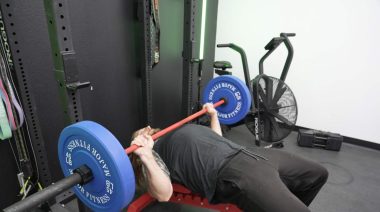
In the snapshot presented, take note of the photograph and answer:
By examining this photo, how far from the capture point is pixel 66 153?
1.11 m

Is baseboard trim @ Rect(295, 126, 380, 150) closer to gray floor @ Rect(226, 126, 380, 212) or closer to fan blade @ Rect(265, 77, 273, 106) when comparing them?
gray floor @ Rect(226, 126, 380, 212)

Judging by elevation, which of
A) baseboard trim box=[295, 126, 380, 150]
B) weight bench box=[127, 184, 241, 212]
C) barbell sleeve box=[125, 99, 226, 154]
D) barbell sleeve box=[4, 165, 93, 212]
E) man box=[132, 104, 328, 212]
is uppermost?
barbell sleeve box=[4, 165, 93, 212]

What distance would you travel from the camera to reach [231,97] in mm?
2148

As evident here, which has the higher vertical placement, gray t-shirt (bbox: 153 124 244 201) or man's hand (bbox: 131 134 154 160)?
man's hand (bbox: 131 134 154 160)

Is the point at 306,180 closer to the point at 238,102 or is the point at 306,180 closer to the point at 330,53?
the point at 238,102

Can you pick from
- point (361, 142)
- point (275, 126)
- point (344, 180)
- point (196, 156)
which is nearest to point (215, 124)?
point (196, 156)

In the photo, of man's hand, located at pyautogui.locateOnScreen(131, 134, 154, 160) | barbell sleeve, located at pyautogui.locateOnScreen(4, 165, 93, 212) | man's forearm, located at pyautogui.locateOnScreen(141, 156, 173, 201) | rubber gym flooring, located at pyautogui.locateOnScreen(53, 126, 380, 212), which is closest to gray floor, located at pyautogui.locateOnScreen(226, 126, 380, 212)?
rubber gym flooring, located at pyautogui.locateOnScreen(53, 126, 380, 212)

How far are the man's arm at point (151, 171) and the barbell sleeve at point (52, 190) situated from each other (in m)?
0.27

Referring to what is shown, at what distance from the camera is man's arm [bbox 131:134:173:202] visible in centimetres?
121

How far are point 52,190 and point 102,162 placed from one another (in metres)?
0.20

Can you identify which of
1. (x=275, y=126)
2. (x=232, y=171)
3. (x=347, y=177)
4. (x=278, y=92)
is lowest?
(x=347, y=177)

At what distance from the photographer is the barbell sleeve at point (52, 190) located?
737 millimetres

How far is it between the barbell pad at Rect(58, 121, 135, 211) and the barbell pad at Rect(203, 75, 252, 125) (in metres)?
1.31

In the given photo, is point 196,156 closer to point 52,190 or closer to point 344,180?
point 52,190
